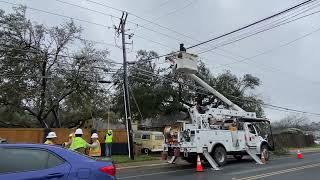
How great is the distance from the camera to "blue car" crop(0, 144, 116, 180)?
5.72 metres

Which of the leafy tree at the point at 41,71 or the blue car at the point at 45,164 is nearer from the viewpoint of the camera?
the blue car at the point at 45,164

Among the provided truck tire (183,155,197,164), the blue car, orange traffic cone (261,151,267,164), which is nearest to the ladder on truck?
orange traffic cone (261,151,267,164)

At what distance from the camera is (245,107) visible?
51.9 meters

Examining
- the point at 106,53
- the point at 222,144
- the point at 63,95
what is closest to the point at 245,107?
the point at 106,53

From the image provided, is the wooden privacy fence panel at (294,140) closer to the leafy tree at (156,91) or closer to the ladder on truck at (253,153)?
the leafy tree at (156,91)

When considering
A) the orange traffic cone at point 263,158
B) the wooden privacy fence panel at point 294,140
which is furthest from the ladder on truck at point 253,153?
the wooden privacy fence panel at point 294,140

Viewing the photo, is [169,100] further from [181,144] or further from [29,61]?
[181,144]

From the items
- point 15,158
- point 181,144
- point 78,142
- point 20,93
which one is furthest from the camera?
point 20,93

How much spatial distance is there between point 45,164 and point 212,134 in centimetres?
1554

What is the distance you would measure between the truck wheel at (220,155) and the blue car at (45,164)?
14.5 metres

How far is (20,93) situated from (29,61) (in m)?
2.63

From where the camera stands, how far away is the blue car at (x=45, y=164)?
18.8 feet

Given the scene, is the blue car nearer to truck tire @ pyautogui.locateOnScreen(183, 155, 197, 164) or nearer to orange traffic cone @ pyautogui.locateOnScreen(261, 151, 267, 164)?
truck tire @ pyautogui.locateOnScreen(183, 155, 197, 164)

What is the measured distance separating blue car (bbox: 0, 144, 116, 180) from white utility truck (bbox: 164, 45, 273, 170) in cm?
1343
